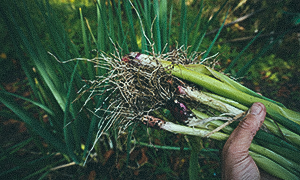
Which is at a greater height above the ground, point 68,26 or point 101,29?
point 101,29

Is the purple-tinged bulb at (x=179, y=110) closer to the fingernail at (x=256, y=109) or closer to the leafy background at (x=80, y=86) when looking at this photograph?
the leafy background at (x=80, y=86)

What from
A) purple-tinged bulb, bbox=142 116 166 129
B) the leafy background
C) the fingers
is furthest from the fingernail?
purple-tinged bulb, bbox=142 116 166 129

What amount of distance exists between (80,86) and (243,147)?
1.10 m

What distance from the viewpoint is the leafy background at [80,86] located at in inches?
31.2

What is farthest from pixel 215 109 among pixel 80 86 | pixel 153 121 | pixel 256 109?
pixel 80 86

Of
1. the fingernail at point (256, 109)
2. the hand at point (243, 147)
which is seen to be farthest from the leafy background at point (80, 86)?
the fingernail at point (256, 109)

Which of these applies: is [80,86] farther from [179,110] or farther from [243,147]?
[243,147]

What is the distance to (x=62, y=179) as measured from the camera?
1194mm

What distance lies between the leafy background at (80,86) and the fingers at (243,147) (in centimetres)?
13

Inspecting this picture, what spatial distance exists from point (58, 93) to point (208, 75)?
94cm

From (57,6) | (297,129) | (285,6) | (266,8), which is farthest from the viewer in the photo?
(57,6)

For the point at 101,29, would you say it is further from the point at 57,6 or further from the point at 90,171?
the point at 57,6

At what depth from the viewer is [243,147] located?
2.66 ft

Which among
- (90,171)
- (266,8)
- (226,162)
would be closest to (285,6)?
(266,8)
